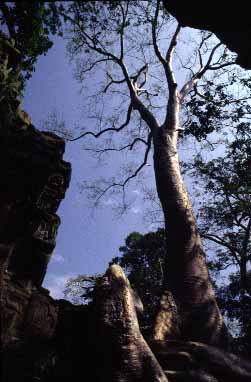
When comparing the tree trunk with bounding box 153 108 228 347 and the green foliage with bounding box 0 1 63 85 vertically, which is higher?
the green foliage with bounding box 0 1 63 85

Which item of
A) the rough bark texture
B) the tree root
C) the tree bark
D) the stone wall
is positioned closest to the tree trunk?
the tree root

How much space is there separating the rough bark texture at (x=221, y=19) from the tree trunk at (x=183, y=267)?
3119 millimetres

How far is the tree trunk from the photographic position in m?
4.47

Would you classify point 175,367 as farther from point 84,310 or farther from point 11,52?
point 11,52

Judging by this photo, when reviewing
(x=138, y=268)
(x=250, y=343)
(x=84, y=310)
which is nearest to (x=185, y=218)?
(x=84, y=310)

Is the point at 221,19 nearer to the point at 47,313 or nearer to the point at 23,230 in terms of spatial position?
the point at 23,230

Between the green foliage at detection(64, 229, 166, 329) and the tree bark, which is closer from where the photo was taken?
the tree bark

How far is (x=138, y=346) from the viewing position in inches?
129

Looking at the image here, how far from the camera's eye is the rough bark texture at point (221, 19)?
9.08 feet

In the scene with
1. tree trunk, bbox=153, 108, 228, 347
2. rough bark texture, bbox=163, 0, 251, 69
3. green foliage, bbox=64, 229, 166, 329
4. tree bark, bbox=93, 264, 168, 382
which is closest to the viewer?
rough bark texture, bbox=163, 0, 251, 69

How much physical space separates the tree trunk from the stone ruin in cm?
59

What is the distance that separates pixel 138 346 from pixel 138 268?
940 centimetres

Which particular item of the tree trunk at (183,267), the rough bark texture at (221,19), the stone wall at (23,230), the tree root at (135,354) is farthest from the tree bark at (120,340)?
the rough bark texture at (221,19)

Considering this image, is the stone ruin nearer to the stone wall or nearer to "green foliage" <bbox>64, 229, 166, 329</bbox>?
the stone wall
